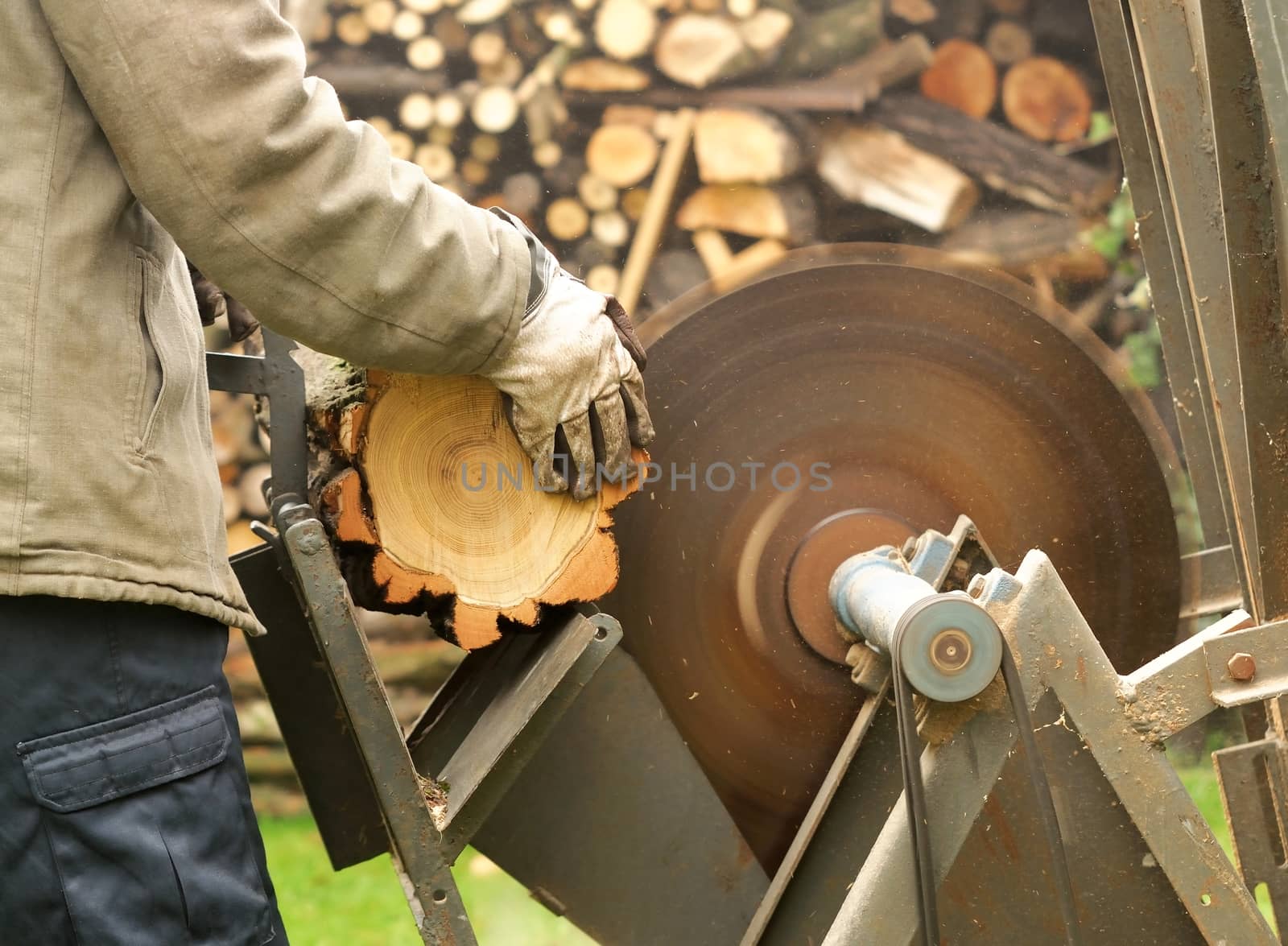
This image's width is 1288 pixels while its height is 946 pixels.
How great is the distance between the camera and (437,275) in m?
1.24

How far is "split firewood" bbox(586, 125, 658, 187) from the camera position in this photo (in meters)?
2.76

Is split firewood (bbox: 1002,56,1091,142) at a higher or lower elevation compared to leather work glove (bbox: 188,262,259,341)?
higher

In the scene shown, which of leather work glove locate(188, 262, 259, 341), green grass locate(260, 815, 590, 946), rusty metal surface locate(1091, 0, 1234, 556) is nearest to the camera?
leather work glove locate(188, 262, 259, 341)

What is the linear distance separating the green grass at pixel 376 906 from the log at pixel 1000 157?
1981mm

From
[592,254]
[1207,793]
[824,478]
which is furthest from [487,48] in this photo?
[1207,793]

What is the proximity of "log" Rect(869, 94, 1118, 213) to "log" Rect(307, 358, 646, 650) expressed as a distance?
5.16 feet

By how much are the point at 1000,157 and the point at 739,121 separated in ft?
2.03

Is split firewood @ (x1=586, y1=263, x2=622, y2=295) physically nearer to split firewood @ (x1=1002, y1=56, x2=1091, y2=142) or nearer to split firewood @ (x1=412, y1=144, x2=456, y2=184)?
split firewood @ (x1=412, y1=144, x2=456, y2=184)

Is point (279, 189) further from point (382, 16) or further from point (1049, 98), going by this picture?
point (1049, 98)

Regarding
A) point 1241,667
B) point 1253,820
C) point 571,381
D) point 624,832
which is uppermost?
point 1241,667

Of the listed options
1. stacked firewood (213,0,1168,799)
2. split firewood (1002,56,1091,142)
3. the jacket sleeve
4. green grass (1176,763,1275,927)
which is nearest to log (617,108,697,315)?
stacked firewood (213,0,1168,799)

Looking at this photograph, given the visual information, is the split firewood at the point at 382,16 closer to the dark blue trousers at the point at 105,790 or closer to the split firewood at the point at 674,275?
the split firewood at the point at 674,275

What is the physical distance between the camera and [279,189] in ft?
3.71

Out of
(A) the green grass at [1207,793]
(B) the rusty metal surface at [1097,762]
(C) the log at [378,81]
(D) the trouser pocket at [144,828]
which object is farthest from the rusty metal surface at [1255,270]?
(C) the log at [378,81]
